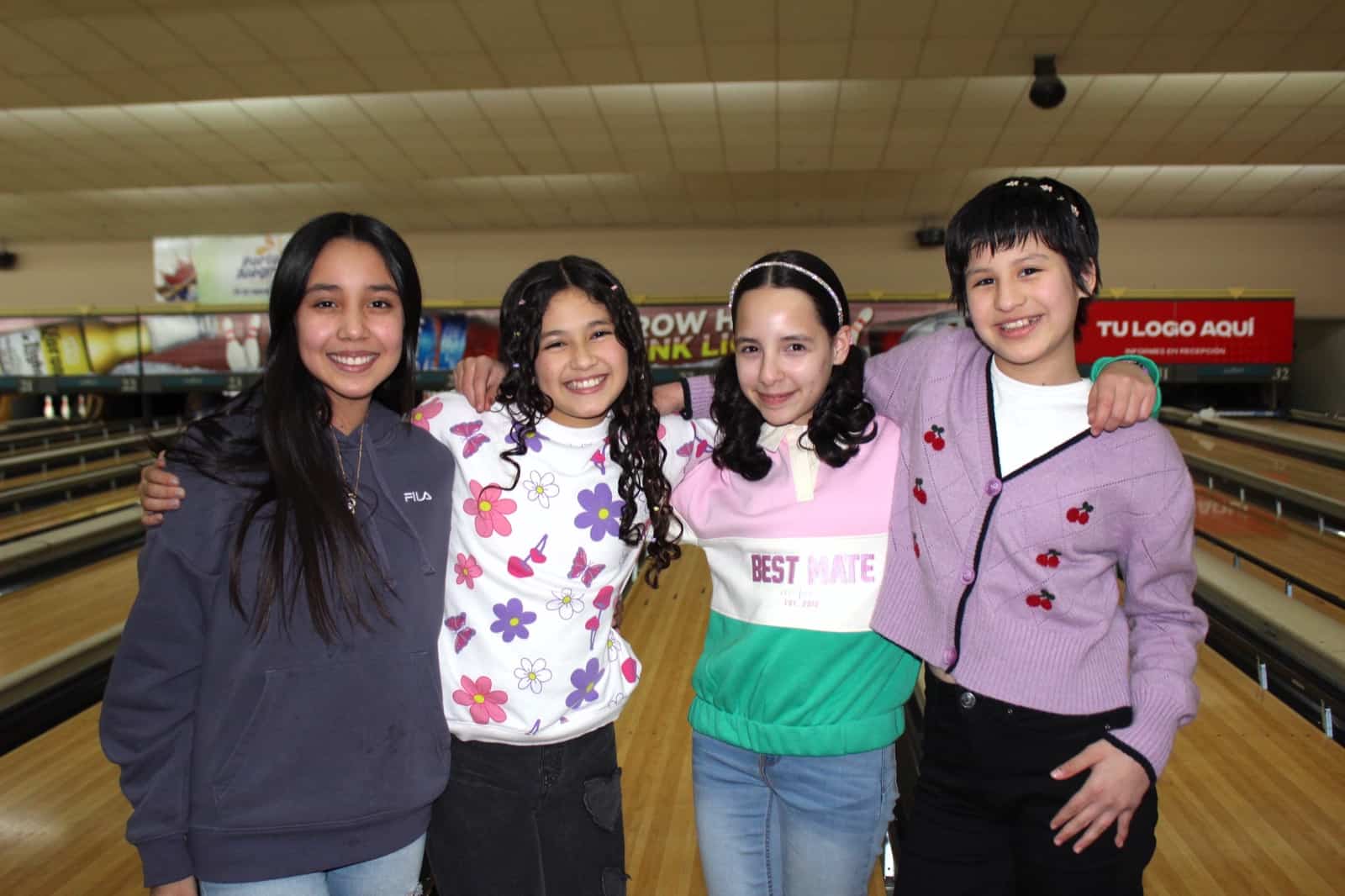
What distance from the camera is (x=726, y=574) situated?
1.28m

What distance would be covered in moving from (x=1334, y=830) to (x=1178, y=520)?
1.42m

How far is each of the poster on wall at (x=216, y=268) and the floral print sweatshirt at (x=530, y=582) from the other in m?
6.18

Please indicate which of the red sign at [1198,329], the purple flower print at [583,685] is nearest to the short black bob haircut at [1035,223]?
the purple flower print at [583,685]

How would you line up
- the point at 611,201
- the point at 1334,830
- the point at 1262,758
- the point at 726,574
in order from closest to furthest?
1. the point at 726,574
2. the point at 1334,830
3. the point at 1262,758
4. the point at 611,201

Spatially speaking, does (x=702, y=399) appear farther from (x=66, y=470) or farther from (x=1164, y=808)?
(x=66, y=470)

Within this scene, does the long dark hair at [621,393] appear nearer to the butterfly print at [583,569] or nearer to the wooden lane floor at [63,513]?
the butterfly print at [583,569]

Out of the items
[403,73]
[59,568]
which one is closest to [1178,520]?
[59,568]

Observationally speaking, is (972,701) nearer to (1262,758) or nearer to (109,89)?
(1262,758)

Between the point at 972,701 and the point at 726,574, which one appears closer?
the point at 972,701

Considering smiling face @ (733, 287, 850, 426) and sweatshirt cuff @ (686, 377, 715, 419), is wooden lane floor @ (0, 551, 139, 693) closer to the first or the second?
sweatshirt cuff @ (686, 377, 715, 419)

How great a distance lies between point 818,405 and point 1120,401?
39 cm

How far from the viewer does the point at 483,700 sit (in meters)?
1.16

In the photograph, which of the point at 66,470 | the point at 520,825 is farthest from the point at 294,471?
the point at 66,470

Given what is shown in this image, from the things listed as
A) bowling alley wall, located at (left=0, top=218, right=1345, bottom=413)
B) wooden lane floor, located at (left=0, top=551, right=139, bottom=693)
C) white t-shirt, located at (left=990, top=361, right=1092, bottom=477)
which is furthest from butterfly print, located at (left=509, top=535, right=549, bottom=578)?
bowling alley wall, located at (left=0, top=218, right=1345, bottom=413)
